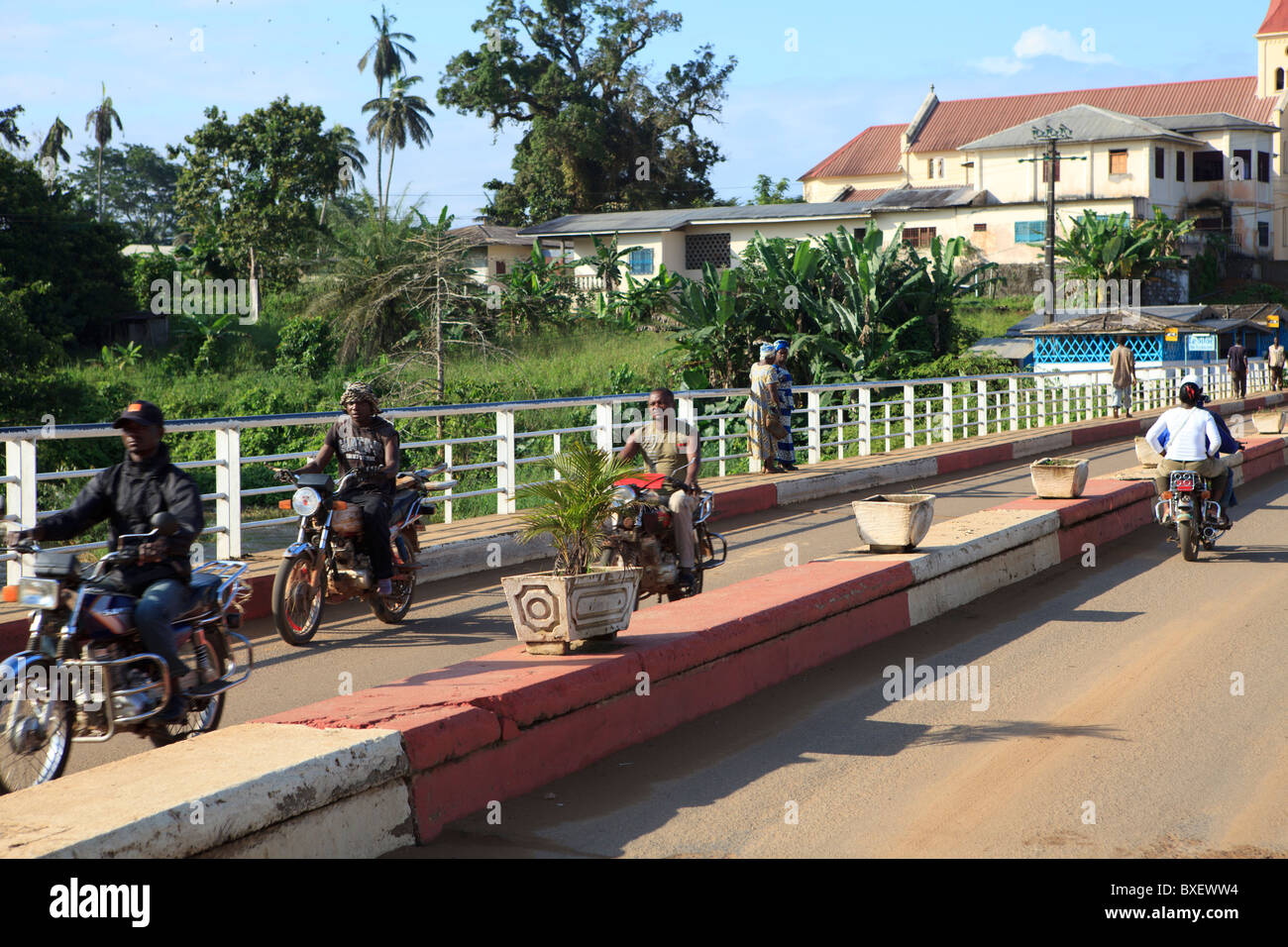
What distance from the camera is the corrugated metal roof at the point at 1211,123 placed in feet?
218

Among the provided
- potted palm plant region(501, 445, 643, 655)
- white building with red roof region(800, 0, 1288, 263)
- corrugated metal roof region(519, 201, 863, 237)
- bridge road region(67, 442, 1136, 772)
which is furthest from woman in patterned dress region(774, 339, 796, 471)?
corrugated metal roof region(519, 201, 863, 237)

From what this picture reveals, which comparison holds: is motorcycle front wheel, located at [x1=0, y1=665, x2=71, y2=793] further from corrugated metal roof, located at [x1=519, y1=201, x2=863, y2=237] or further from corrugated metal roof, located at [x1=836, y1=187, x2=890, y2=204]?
corrugated metal roof, located at [x1=836, y1=187, x2=890, y2=204]

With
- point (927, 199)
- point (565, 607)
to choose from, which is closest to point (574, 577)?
point (565, 607)

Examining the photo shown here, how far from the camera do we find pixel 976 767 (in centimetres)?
534

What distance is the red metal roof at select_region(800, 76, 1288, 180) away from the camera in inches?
2968

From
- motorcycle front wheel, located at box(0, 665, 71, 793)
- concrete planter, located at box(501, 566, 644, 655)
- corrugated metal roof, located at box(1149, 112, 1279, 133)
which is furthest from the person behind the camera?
corrugated metal roof, located at box(1149, 112, 1279, 133)

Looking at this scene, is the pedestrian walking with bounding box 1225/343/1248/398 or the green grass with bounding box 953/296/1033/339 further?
the green grass with bounding box 953/296/1033/339

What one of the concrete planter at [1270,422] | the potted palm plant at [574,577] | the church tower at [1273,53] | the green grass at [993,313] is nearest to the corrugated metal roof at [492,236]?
the green grass at [993,313]

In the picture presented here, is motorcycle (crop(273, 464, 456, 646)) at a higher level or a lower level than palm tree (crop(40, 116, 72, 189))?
lower

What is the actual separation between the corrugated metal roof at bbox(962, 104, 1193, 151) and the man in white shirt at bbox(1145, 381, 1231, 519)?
49.7 m

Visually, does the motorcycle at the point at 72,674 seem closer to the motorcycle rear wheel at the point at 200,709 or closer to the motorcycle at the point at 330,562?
the motorcycle rear wheel at the point at 200,709

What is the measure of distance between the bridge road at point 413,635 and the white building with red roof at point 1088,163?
119 ft

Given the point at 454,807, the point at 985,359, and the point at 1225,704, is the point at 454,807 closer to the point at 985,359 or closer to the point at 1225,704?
the point at 1225,704
